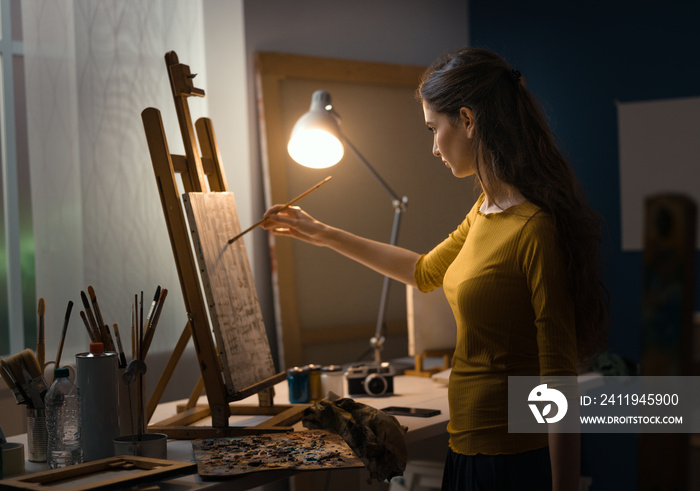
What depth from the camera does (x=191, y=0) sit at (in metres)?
2.49

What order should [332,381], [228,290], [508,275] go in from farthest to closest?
[332,381] < [228,290] < [508,275]

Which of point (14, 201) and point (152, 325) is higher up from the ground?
point (14, 201)

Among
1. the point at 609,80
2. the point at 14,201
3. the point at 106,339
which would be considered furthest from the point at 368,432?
the point at 609,80

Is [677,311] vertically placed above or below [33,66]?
below

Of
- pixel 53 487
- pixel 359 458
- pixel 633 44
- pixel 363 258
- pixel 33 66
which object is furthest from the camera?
pixel 633 44

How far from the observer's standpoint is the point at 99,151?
7.22 ft

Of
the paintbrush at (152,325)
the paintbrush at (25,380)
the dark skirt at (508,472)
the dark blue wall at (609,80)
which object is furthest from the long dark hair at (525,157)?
the dark blue wall at (609,80)

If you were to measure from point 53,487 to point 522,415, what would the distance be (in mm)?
818

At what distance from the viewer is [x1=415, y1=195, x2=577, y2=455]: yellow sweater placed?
1195 millimetres

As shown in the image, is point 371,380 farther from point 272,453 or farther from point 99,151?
point 99,151

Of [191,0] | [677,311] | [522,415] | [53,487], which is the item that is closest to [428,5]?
[191,0]

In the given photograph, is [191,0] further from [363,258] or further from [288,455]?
[288,455]

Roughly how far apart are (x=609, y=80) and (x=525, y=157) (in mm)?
2035

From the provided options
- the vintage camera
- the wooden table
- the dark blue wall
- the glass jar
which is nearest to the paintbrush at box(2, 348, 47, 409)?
the wooden table
